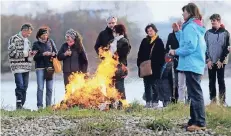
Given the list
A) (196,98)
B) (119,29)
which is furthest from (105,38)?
(196,98)

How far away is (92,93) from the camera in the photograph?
1124 cm

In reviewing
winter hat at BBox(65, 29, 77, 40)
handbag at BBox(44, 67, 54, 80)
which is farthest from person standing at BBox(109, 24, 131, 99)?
handbag at BBox(44, 67, 54, 80)

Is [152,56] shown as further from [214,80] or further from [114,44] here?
[214,80]

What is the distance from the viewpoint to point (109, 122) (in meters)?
8.38

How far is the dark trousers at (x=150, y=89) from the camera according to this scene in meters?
12.2

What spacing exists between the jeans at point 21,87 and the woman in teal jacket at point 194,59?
4637 millimetres

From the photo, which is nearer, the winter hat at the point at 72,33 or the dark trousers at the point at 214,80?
the winter hat at the point at 72,33

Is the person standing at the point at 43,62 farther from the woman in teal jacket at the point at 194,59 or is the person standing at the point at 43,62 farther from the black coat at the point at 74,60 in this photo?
the woman in teal jacket at the point at 194,59

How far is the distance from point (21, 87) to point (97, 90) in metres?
1.84

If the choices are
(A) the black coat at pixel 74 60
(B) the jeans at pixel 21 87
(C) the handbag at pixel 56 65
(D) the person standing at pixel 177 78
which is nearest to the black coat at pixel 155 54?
(D) the person standing at pixel 177 78

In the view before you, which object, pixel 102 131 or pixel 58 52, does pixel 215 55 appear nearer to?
pixel 58 52

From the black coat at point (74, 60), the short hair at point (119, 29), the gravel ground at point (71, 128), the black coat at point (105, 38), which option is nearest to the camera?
the gravel ground at point (71, 128)

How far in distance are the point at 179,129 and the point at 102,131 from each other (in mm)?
1222

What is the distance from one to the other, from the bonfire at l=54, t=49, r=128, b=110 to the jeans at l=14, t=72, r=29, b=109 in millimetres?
1027
